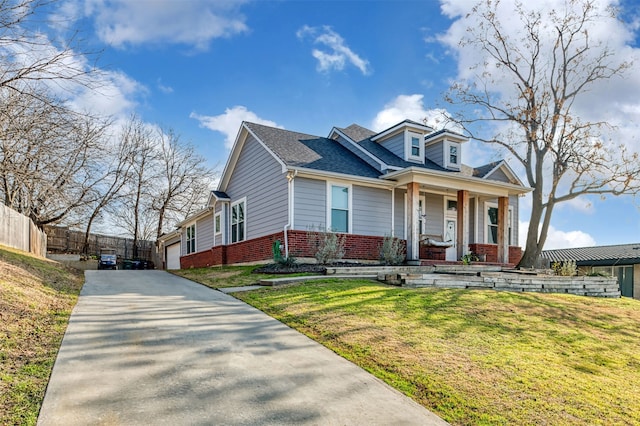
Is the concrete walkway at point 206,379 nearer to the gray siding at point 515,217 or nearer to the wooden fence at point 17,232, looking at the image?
the wooden fence at point 17,232

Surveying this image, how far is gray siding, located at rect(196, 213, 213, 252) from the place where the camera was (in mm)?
22203

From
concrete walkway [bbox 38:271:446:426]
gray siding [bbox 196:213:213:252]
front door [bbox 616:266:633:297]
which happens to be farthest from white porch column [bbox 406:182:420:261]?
front door [bbox 616:266:633:297]

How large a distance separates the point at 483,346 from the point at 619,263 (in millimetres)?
20595

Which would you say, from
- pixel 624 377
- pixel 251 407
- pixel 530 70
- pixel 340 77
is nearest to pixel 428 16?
pixel 340 77

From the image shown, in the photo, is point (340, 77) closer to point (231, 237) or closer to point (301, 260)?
point (301, 260)

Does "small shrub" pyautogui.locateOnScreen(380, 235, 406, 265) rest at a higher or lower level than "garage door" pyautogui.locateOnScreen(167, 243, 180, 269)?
higher

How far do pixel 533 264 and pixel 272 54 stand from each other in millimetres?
13288

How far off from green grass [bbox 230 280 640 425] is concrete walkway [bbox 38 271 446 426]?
44 cm

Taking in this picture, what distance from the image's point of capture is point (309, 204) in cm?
1524

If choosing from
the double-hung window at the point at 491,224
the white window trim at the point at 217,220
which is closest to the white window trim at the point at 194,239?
the white window trim at the point at 217,220

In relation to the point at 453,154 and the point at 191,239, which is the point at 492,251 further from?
the point at 191,239

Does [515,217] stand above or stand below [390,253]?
above

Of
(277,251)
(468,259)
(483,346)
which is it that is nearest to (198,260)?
(277,251)

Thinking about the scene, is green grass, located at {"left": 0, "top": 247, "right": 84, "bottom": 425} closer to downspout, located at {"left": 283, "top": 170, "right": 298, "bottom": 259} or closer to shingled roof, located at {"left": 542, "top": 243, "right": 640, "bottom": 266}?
downspout, located at {"left": 283, "top": 170, "right": 298, "bottom": 259}
